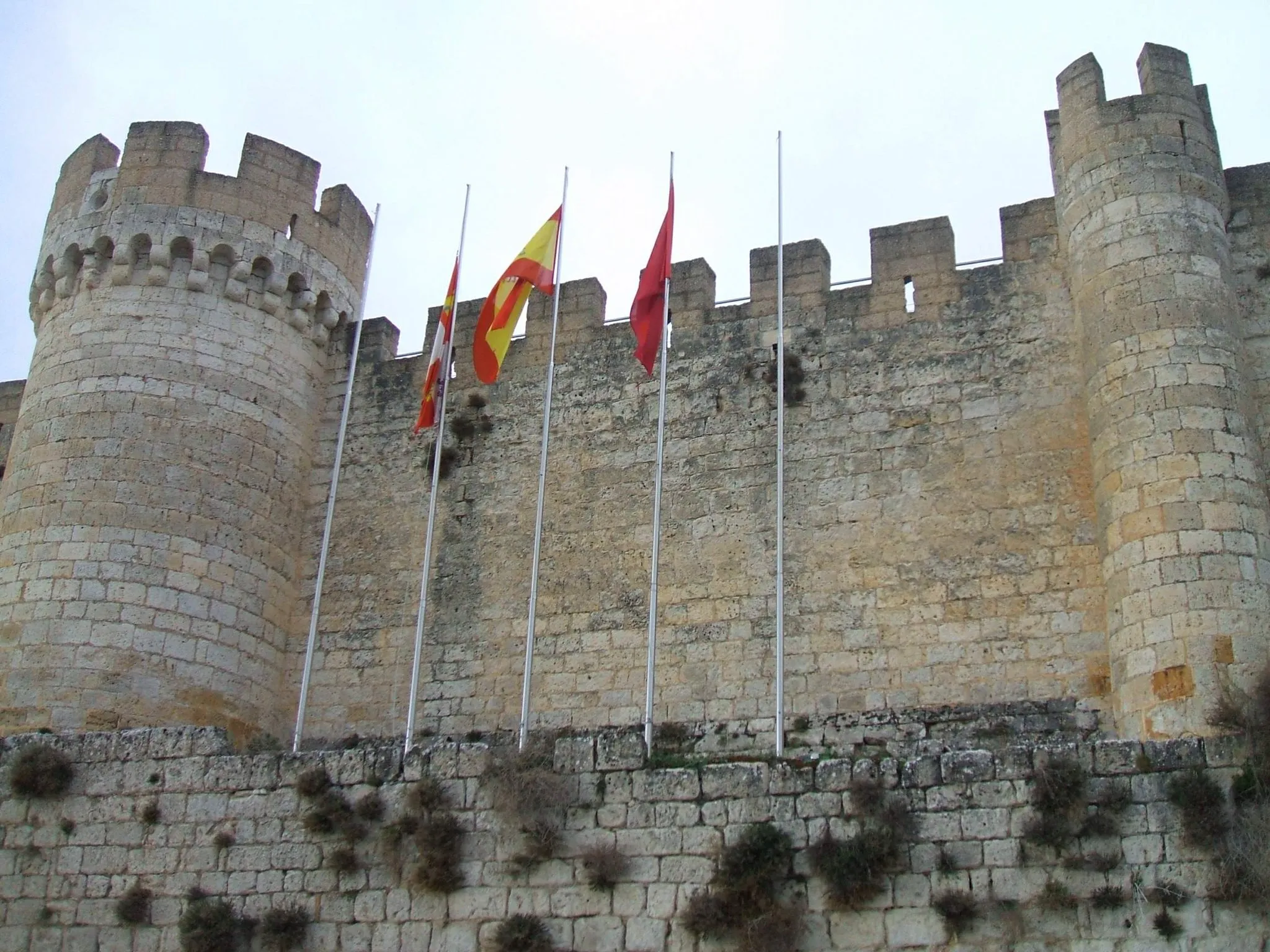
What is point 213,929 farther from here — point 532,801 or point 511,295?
point 511,295

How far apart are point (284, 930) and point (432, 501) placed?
12.6 ft

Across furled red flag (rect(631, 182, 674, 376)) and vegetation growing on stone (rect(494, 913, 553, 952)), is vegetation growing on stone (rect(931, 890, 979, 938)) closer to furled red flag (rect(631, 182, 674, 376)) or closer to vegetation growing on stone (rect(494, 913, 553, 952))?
vegetation growing on stone (rect(494, 913, 553, 952))

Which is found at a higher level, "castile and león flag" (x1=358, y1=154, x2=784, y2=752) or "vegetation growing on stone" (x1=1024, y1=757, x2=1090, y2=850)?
"castile and león flag" (x1=358, y1=154, x2=784, y2=752)

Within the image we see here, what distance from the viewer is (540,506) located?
38.6ft

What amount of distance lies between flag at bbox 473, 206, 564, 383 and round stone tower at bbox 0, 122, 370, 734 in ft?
7.92

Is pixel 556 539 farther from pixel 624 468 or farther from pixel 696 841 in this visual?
pixel 696 841

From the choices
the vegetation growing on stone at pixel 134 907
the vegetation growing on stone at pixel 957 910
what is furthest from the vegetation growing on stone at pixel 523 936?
the vegetation growing on stone at pixel 134 907

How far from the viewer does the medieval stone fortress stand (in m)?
8.89

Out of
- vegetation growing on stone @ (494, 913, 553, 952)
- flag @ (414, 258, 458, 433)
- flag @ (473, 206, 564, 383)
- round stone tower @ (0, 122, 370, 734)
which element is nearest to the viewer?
vegetation growing on stone @ (494, 913, 553, 952)

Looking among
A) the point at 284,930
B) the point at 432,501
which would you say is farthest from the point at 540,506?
the point at 284,930

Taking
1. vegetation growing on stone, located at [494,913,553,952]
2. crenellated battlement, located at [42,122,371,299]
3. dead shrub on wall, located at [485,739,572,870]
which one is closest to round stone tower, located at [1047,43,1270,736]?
dead shrub on wall, located at [485,739,572,870]

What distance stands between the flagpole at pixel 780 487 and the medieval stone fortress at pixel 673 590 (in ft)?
0.63

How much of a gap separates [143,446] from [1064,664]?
797cm

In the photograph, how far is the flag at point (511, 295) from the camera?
42.0ft
